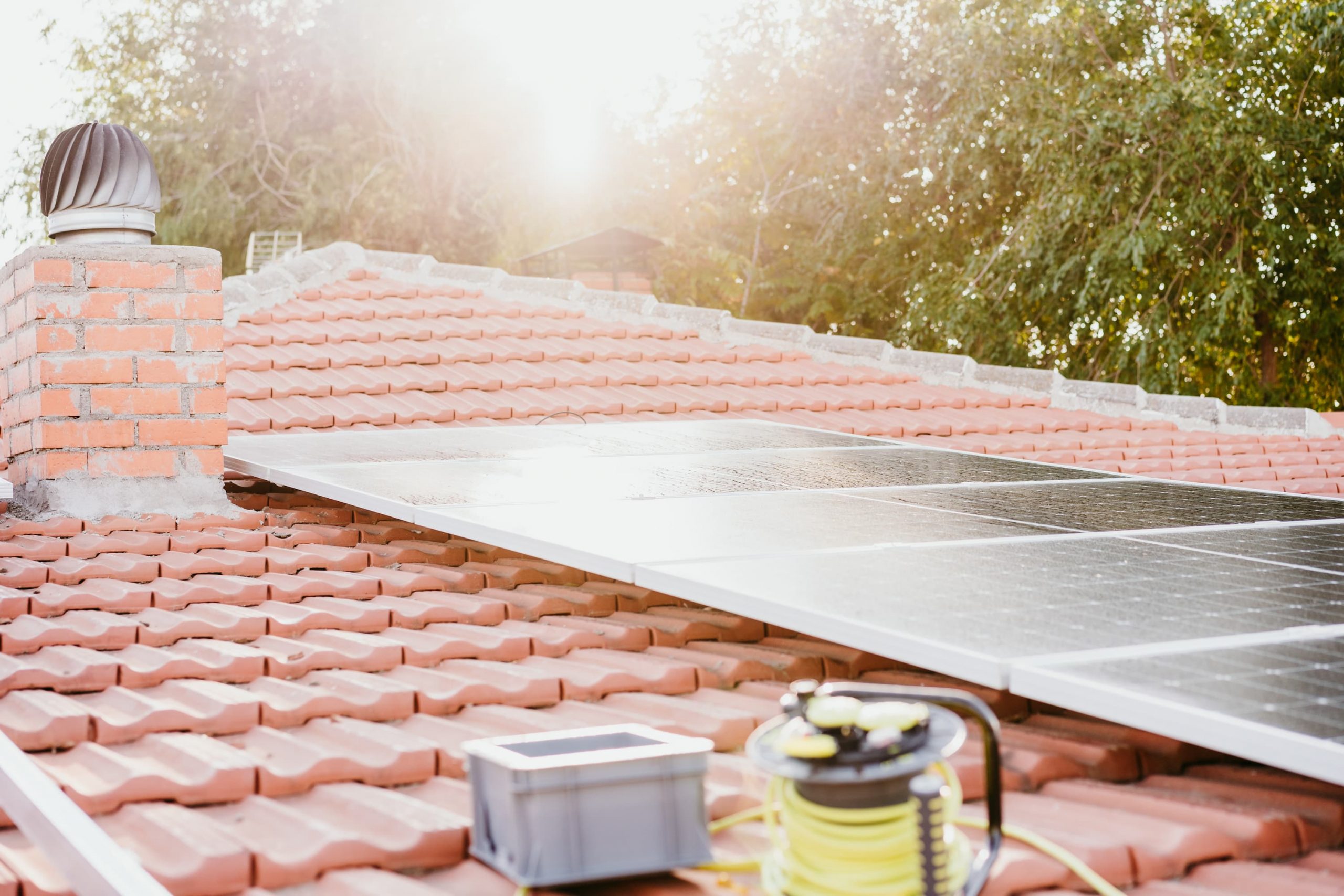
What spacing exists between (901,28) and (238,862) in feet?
93.6

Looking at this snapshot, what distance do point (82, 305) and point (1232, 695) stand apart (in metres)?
4.65

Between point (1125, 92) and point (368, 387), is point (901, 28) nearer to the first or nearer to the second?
point (1125, 92)

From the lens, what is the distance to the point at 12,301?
5.76 m

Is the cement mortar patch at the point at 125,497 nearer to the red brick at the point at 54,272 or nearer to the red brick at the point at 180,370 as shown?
the red brick at the point at 180,370

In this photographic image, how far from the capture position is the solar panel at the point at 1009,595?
272 centimetres

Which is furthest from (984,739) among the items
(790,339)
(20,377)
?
(790,339)

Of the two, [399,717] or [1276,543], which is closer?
[399,717]

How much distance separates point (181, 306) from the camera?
555cm

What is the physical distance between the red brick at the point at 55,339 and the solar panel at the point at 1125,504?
3.24 m

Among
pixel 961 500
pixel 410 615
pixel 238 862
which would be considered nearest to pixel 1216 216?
pixel 961 500

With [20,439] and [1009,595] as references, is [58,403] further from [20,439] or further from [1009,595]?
[1009,595]

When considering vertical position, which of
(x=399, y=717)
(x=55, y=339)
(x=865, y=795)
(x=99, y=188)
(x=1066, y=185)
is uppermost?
(x=1066, y=185)

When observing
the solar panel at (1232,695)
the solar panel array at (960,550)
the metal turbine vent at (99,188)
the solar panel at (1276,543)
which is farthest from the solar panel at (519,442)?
the solar panel at (1232,695)

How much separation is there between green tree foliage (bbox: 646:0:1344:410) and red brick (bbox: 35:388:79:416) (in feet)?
53.5
